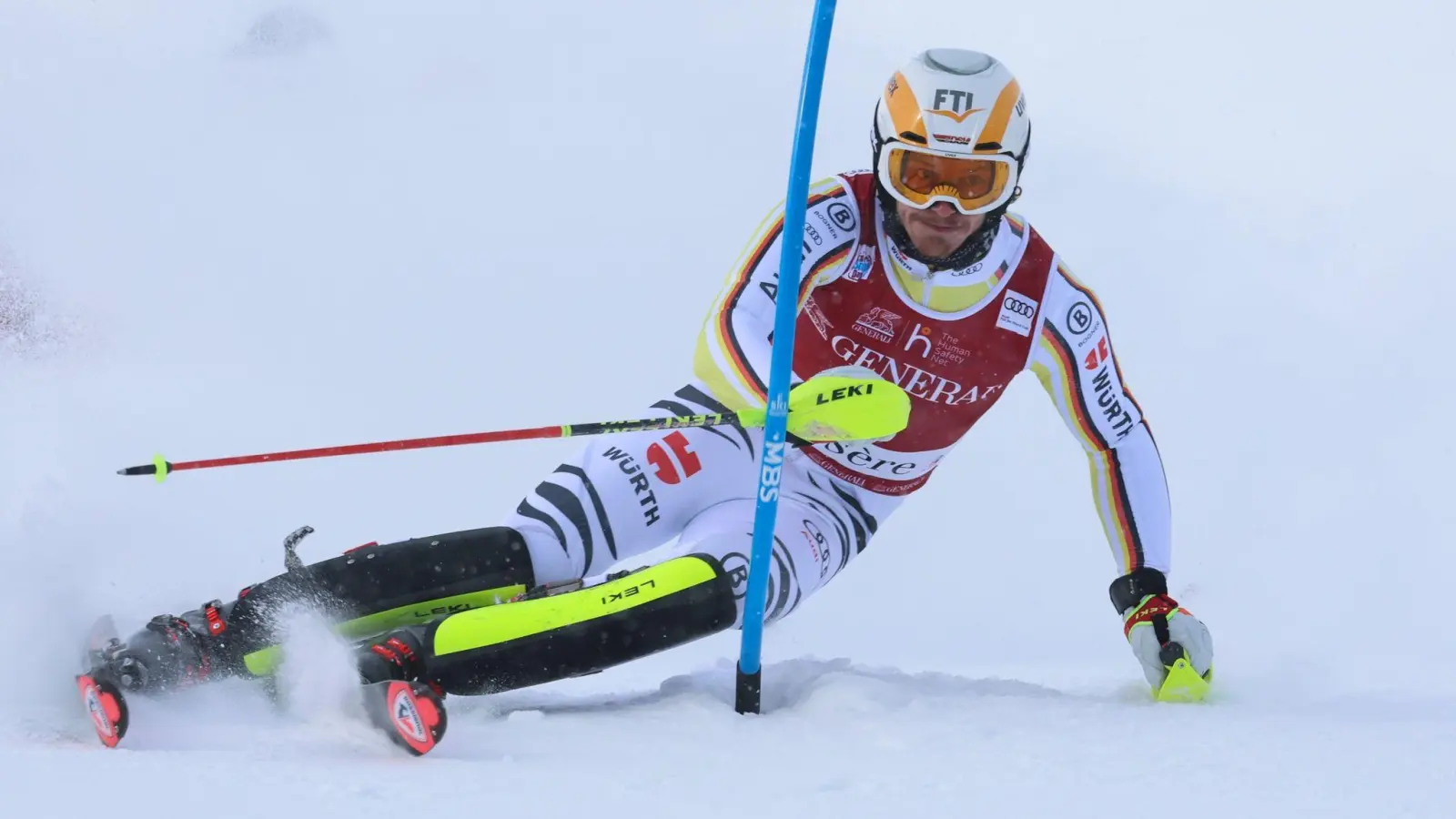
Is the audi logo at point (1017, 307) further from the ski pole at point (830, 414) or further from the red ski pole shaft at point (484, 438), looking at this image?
the red ski pole shaft at point (484, 438)

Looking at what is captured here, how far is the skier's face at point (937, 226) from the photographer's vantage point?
11.0 feet

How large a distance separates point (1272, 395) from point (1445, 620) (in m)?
2.01

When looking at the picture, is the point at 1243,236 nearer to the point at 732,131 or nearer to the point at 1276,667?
the point at 732,131

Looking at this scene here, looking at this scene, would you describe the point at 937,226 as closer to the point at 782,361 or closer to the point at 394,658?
the point at 782,361

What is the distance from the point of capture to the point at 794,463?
3.97m

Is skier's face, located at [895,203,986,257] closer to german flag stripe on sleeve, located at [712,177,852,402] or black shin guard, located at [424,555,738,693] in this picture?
german flag stripe on sleeve, located at [712,177,852,402]

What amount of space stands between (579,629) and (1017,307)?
4.68 ft

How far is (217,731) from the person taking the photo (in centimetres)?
273

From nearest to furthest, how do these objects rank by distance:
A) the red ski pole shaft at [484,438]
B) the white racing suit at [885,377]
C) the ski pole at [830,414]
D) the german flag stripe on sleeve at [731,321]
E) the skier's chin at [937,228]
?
the red ski pole shaft at [484,438] < the ski pole at [830,414] < the german flag stripe on sleeve at [731,321] < the skier's chin at [937,228] < the white racing suit at [885,377]

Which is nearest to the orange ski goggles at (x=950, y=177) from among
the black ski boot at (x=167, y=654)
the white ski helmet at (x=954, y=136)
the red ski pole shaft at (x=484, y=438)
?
the white ski helmet at (x=954, y=136)

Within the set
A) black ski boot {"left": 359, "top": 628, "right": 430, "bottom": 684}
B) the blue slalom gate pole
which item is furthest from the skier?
the blue slalom gate pole

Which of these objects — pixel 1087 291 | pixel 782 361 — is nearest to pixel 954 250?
pixel 1087 291

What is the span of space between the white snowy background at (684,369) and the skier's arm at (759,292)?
0.71 meters

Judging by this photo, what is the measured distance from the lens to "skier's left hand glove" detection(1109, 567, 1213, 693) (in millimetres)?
3367
